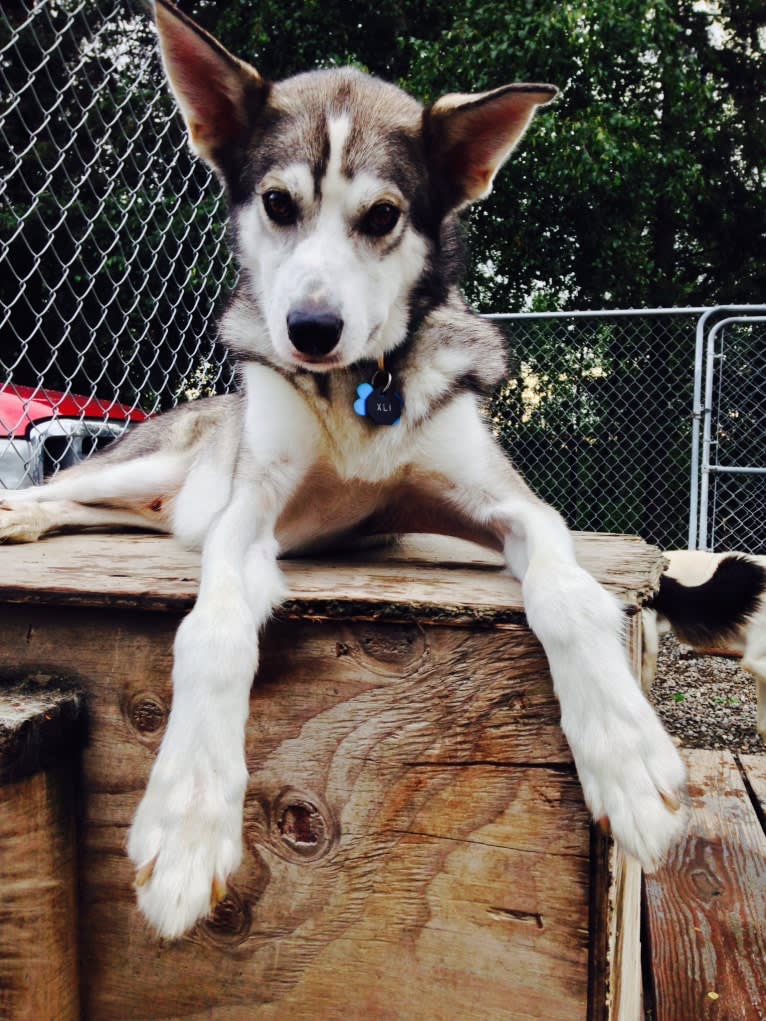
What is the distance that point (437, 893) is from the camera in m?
1.09

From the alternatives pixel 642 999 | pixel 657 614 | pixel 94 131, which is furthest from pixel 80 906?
pixel 94 131

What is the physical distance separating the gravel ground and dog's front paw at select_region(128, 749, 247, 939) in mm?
3509

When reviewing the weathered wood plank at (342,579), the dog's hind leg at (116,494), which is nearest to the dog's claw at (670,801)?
the weathered wood plank at (342,579)

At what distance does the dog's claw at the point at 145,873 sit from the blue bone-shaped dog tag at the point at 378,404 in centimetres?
95

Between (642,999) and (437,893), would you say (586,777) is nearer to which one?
(437,893)

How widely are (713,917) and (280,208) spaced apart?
5.91 ft

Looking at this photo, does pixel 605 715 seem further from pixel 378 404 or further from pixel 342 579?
pixel 378 404

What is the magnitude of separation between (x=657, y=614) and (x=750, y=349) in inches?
137

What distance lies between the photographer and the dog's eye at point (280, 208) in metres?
1.64

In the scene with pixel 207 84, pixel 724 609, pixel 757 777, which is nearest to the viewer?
pixel 207 84

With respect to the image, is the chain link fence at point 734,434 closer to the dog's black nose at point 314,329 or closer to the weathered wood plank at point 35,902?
the dog's black nose at point 314,329

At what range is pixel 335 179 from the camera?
1.61m

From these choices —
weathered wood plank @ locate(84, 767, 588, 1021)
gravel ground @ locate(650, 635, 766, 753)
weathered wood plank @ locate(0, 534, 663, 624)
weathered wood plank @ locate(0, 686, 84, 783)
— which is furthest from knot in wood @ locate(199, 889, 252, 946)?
gravel ground @ locate(650, 635, 766, 753)

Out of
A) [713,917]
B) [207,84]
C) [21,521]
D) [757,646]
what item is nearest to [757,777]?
[757,646]
